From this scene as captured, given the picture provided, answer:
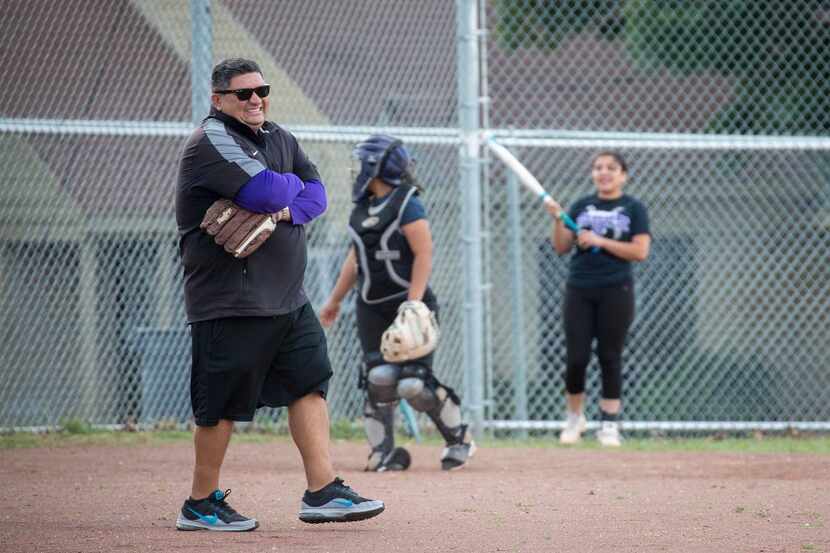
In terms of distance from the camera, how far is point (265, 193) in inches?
203

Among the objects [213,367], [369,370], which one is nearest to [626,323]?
[369,370]

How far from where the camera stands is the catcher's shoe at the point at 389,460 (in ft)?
25.5

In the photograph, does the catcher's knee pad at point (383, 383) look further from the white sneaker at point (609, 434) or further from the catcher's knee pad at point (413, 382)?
the white sneaker at point (609, 434)

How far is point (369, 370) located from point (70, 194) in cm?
281

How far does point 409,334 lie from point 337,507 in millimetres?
2164

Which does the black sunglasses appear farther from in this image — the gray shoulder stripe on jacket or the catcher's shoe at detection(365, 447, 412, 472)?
the catcher's shoe at detection(365, 447, 412, 472)

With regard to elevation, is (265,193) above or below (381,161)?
below

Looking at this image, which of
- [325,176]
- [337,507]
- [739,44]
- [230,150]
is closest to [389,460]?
[337,507]

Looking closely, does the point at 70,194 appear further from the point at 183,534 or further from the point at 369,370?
the point at 183,534

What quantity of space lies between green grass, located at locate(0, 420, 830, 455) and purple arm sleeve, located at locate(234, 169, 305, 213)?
4385 millimetres

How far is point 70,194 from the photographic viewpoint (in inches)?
365

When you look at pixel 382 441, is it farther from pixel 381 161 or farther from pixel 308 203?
pixel 308 203

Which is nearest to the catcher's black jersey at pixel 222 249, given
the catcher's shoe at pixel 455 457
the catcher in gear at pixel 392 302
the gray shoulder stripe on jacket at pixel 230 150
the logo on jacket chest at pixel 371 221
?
the gray shoulder stripe on jacket at pixel 230 150

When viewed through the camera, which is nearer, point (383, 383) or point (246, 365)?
point (246, 365)
